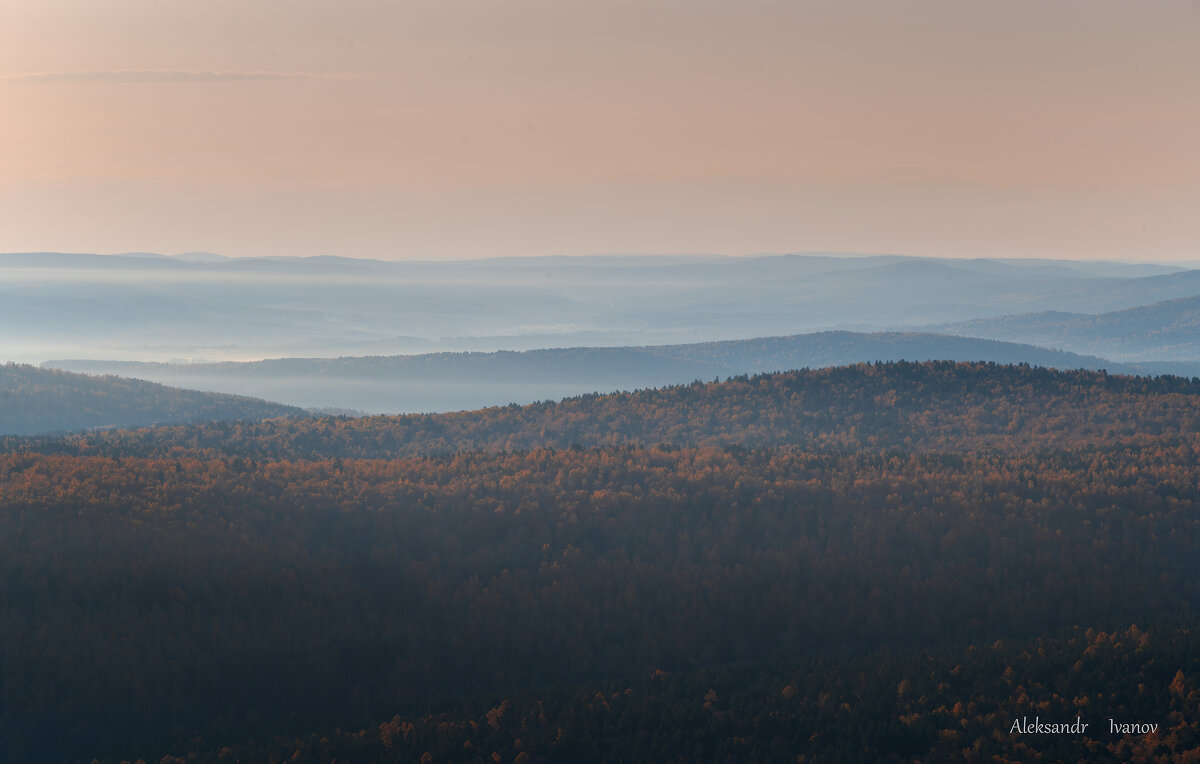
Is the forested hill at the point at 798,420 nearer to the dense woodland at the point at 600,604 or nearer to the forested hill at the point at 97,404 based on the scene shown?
the dense woodland at the point at 600,604

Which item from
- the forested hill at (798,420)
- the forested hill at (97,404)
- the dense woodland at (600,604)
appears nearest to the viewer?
the dense woodland at (600,604)

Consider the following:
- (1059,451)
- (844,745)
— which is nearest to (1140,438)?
(1059,451)

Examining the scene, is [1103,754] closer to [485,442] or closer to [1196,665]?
[1196,665]

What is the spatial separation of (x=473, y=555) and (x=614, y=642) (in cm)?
740

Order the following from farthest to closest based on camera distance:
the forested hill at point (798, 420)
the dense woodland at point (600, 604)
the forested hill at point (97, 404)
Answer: the forested hill at point (97, 404) → the forested hill at point (798, 420) → the dense woodland at point (600, 604)

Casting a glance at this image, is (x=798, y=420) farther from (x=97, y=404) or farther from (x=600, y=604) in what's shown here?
(x=97, y=404)

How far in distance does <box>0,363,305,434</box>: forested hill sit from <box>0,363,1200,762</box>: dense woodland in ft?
211

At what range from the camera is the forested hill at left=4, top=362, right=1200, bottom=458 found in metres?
62.9

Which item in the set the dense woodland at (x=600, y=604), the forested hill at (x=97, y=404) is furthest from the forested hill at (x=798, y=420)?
the forested hill at (x=97, y=404)

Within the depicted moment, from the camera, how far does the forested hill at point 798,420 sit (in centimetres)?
6294

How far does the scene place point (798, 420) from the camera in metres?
71.1

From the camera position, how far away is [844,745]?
2219 centimetres

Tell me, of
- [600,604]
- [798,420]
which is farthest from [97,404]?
[600,604]

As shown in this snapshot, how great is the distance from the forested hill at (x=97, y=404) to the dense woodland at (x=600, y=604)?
211ft
